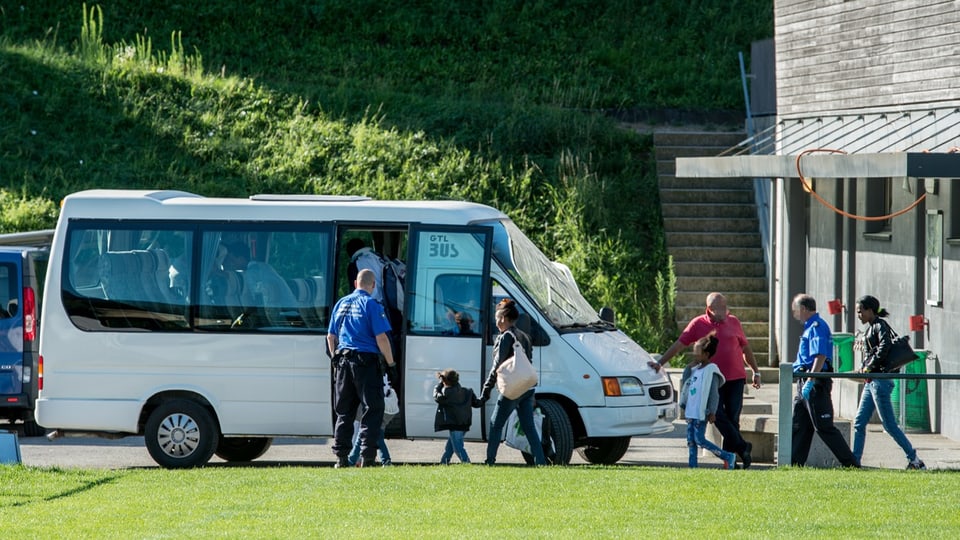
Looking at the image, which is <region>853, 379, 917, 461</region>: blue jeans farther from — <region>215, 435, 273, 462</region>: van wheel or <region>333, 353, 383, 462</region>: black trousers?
<region>215, 435, 273, 462</region>: van wheel

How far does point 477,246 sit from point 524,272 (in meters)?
0.59

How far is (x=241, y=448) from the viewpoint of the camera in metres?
15.4

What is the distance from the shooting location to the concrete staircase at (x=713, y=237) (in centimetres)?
2367

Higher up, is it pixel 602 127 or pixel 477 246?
pixel 602 127

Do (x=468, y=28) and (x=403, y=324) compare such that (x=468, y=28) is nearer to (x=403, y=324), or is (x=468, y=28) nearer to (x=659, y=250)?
(x=659, y=250)

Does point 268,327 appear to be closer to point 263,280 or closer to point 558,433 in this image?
point 263,280

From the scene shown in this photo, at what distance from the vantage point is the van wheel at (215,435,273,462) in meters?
15.3

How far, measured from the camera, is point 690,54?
34000 millimetres

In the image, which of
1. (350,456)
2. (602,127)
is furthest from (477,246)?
(602,127)

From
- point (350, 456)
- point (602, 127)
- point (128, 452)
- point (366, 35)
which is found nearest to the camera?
point (350, 456)

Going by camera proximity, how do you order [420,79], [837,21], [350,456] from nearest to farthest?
1. [350,456]
2. [837,21]
3. [420,79]

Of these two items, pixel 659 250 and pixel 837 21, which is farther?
pixel 659 250

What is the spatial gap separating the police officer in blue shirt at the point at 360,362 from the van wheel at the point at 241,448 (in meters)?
2.01

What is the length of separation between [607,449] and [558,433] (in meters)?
0.89
